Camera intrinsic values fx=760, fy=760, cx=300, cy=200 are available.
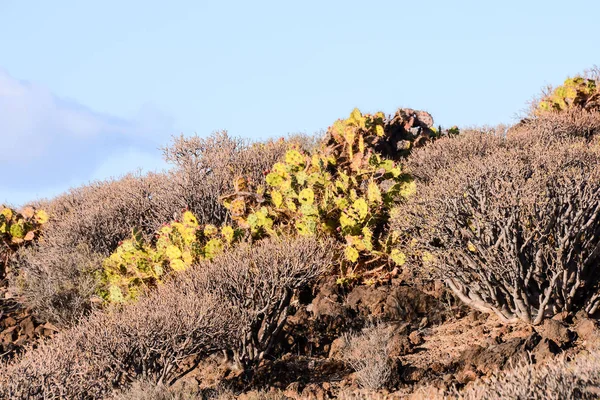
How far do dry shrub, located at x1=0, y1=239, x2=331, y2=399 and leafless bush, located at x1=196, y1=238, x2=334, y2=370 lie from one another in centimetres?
1

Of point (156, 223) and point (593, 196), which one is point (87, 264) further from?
point (593, 196)

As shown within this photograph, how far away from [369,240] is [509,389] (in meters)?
5.90

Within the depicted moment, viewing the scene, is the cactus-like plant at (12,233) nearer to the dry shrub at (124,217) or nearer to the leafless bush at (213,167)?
the dry shrub at (124,217)

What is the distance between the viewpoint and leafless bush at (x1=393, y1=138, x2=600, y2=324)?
946 cm

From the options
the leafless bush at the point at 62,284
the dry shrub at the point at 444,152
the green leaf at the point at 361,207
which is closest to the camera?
the green leaf at the point at 361,207

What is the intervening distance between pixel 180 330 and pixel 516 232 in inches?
170

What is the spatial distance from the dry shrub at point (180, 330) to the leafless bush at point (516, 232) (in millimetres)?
1782

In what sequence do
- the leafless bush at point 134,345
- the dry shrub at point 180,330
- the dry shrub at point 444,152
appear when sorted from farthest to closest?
the dry shrub at point 444,152
the leafless bush at point 134,345
the dry shrub at point 180,330

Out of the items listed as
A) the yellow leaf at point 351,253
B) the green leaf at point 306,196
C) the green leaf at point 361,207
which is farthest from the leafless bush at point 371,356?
the green leaf at point 306,196

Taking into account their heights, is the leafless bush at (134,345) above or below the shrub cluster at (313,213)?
below

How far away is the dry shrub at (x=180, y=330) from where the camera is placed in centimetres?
757

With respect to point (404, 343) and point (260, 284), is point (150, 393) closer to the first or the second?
point (260, 284)

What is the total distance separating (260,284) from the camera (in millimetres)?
10172

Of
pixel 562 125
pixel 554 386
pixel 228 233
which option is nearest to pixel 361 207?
pixel 228 233
